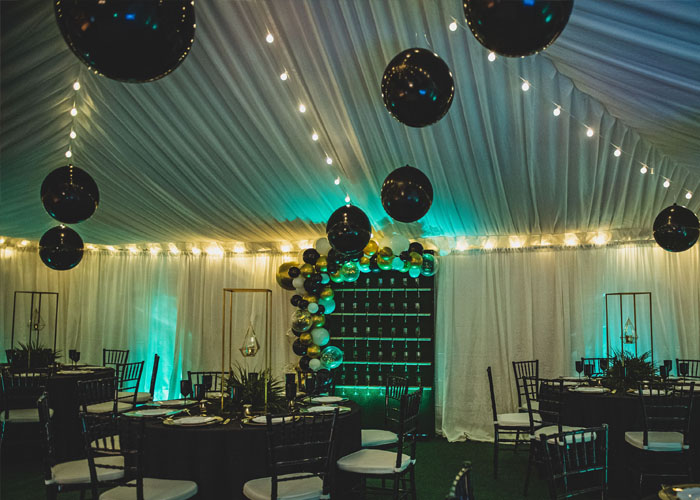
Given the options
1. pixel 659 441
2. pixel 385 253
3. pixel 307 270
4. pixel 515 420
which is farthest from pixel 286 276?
pixel 659 441

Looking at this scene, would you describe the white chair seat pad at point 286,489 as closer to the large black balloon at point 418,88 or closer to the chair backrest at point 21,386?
the large black balloon at point 418,88

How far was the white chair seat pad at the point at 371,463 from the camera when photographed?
13.6ft

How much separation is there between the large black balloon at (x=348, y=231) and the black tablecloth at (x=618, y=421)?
2643 millimetres

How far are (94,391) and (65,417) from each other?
1991 mm

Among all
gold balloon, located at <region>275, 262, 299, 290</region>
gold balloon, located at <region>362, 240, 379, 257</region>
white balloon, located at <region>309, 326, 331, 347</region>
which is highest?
gold balloon, located at <region>362, 240, 379, 257</region>

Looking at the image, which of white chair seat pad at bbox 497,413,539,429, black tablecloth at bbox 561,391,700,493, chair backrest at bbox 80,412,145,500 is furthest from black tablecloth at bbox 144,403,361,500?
black tablecloth at bbox 561,391,700,493

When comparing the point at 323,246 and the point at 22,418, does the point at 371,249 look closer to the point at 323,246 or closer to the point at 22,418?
the point at 323,246

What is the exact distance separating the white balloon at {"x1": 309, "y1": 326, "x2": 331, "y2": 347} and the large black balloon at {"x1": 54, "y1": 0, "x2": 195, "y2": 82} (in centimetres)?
667

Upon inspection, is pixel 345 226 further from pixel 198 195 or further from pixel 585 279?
pixel 585 279

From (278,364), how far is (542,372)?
4.04m

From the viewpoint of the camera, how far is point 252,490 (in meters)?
3.66

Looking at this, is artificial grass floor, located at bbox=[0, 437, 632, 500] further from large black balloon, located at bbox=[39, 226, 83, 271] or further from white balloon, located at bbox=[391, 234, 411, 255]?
white balloon, located at bbox=[391, 234, 411, 255]

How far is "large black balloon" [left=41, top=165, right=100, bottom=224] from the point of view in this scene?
4.72 metres

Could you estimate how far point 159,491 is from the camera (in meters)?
3.62
